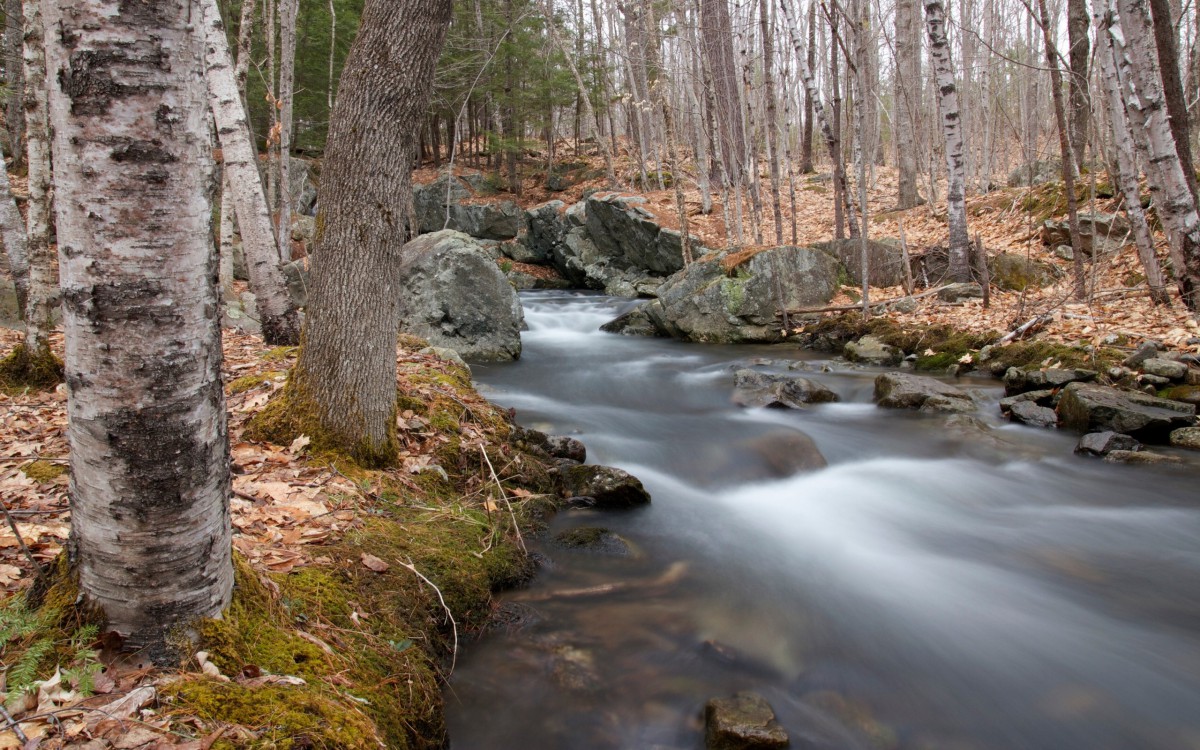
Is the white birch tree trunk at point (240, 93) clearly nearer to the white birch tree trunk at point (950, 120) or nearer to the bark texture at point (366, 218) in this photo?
the bark texture at point (366, 218)

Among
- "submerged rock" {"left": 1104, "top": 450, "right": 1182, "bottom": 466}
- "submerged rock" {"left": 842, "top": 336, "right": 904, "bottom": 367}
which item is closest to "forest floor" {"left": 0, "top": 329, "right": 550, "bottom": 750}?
"submerged rock" {"left": 1104, "top": 450, "right": 1182, "bottom": 466}

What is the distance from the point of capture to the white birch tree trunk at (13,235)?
6.98 metres

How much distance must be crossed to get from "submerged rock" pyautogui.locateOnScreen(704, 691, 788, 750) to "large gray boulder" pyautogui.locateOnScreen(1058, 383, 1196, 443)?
18.3 ft

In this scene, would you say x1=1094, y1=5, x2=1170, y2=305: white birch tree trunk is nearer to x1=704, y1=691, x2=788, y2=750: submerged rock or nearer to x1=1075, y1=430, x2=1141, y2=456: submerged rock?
x1=1075, y1=430, x2=1141, y2=456: submerged rock

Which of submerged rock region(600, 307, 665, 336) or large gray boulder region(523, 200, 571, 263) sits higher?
large gray boulder region(523, 200, 571, 263)

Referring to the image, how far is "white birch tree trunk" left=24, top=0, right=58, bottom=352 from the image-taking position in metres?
5.52

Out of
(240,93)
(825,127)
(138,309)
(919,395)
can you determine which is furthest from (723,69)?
(138,309)

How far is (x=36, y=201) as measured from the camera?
6227 millimetres

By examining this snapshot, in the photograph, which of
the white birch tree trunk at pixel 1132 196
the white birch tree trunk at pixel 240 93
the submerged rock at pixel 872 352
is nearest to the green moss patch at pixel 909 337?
the submerged rock at pixel 872 352

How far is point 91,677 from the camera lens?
192cm

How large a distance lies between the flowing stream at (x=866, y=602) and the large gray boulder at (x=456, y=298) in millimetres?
3418

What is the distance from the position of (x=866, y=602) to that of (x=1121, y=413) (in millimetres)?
4146

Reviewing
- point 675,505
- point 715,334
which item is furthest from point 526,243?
point 675,505

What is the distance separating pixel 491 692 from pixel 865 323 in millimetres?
9881
